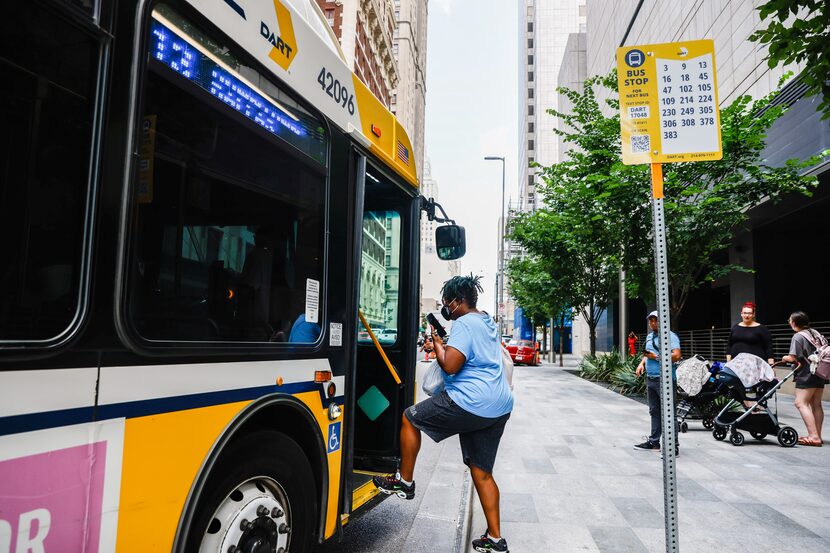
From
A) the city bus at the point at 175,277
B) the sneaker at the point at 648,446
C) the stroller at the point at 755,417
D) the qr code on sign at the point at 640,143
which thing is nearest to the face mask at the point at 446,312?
the city bus at the point at 175,277

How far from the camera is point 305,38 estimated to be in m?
3.15

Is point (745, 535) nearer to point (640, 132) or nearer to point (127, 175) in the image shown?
point (640, 132)

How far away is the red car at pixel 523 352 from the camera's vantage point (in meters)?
30.3

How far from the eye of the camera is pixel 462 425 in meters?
3.62

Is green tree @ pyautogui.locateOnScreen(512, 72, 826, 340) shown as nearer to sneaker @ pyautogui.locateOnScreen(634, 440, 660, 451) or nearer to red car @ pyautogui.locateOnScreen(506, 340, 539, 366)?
sneaker @ pyautogui.locateOnScreen(634, 440, 660, 451)

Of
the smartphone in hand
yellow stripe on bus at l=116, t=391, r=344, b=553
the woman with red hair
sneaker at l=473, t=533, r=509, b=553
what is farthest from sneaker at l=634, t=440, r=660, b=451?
yellow stripe on bus at l=116, t=391, r=344, b=553

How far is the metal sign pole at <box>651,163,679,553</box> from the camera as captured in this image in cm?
280

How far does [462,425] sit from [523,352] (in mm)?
27395

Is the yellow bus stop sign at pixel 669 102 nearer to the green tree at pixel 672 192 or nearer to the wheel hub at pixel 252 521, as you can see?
the wheel hub at pixel 252 521

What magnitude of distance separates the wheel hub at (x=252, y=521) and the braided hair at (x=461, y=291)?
5.51 ft

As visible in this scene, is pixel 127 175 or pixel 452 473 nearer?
pixel 127 175

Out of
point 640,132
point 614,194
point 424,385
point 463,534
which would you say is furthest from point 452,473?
point 614,194

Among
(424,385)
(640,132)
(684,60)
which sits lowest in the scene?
(424,385)

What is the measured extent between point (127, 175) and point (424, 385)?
252 cm
